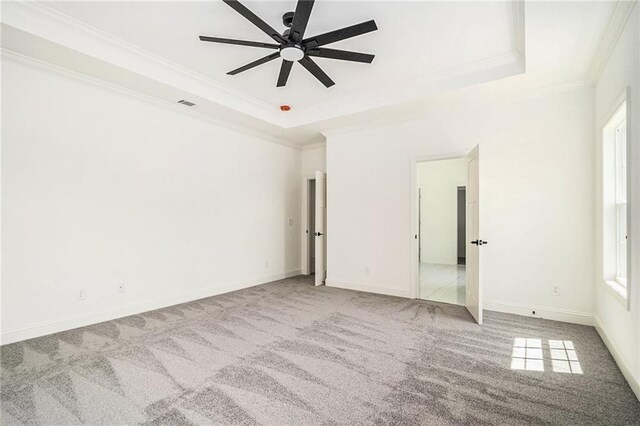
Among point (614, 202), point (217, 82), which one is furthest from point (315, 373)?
point (217, 82)

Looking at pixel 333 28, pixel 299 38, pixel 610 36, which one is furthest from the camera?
pixel 333 28

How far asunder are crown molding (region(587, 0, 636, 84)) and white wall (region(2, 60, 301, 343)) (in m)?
4.89

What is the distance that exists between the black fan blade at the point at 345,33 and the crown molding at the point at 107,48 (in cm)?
203

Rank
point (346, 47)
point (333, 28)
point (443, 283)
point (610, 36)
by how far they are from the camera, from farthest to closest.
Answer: point (443, 283) → point (346, 47) → point (333, 28) → point (610, 36)

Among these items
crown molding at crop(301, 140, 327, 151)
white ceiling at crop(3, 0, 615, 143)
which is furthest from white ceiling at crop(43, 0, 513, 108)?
crown molding at crop(301, 140, 327, 151)

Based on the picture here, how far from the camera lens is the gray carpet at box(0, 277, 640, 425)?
2027 millimetres

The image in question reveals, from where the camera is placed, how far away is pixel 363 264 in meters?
5.37

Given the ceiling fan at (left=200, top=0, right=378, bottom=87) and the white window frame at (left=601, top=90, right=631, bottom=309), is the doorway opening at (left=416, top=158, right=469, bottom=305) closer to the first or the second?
the white window frame at (left=601, top=90, right=631, bottom=309)

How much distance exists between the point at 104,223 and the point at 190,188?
1.27 m

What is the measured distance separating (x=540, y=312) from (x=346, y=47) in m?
3.98

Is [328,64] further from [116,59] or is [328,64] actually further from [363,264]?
[363,264]

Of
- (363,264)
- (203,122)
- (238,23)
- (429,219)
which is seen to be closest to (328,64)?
(238,23)

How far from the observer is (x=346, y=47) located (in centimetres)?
343

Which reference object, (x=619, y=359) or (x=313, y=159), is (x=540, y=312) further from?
(x=313, y=159)
